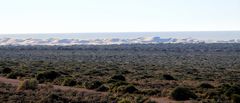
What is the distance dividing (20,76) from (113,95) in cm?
1565

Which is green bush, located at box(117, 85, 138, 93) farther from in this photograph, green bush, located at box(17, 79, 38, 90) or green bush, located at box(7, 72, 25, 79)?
green bush, located at box(7, 72, 25, 79)

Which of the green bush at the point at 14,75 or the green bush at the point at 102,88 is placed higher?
the green bush at the point at 102,88

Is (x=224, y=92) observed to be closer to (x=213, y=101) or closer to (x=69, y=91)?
(x=213, y=101)

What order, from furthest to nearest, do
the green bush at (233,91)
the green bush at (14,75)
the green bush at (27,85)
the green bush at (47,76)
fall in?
the green bush at (14,75)
the green bush at (47,76)
the green bush at (27,85)
the green bush at (233,91)

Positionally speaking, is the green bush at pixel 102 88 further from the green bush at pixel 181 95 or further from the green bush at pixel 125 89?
the green bush at pixel 181 95

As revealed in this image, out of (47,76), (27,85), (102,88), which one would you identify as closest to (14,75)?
(47,76)

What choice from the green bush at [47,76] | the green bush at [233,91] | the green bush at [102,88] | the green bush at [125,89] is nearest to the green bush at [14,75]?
Answer: the green bush at [47,76]

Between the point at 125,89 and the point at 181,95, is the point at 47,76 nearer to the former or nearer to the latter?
the point at 125,89

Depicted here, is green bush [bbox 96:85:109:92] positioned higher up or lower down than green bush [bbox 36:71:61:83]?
higher up

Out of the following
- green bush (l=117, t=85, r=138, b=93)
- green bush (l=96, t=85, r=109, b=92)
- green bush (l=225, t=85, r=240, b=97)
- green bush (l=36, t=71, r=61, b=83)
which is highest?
green bush (l=225, t=85, r=240, b=97)

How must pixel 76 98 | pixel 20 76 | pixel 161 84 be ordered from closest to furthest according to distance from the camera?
pixel 76 98 → pixel 161 84 → pixel 20 76

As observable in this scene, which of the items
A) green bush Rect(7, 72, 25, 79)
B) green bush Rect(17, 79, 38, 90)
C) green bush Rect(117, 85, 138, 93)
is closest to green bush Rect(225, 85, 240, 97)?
green bush Rect(117, 85, 138, 93)

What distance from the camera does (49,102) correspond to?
24469 mm

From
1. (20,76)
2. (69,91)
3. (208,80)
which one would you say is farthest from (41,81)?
(208,80)
